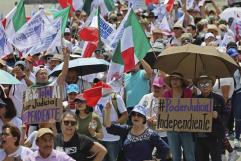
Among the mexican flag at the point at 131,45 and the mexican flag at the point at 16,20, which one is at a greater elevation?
the mexican flag at the point at 16,20

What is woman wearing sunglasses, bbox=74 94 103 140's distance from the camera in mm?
9000

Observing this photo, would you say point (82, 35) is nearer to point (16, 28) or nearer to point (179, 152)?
point (16, 28)

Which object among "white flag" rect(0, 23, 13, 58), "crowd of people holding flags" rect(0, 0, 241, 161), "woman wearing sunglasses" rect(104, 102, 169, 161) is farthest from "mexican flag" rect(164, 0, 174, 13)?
"woman wearing sunglasses" rect(104, 102, 169, 161)

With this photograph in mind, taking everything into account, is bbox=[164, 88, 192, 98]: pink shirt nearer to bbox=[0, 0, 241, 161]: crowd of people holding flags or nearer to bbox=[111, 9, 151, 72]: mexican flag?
bbox=[0, 0, 241, 161]: crowd of people holding flags

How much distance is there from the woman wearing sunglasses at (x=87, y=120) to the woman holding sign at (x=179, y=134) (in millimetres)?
924

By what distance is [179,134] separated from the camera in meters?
9.50

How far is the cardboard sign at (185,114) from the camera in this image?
29.6 ft

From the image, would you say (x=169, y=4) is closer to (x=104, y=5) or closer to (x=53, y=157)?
(x=104, y=5)

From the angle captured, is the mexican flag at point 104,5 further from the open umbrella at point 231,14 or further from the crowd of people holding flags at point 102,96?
the crowd of people holding flags at point 102,96

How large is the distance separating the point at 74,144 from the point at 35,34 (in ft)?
14.8

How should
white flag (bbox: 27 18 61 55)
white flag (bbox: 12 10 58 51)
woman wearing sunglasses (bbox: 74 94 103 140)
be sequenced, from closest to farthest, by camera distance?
woman wearing sunglasses (bbox: 74 94 103 140) < white flag (bbox: 27 18 61 55) < white flag (bbox: 12 10 58 51)

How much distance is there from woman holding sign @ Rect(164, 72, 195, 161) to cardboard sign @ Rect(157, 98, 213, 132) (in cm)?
32

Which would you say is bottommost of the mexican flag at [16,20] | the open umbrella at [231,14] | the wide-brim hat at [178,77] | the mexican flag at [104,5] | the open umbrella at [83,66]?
the wide-brim hat at [178,77]

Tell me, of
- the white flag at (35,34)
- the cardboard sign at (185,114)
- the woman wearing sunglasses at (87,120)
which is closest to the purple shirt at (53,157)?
the woman wearing sunglasses at (87,120)
